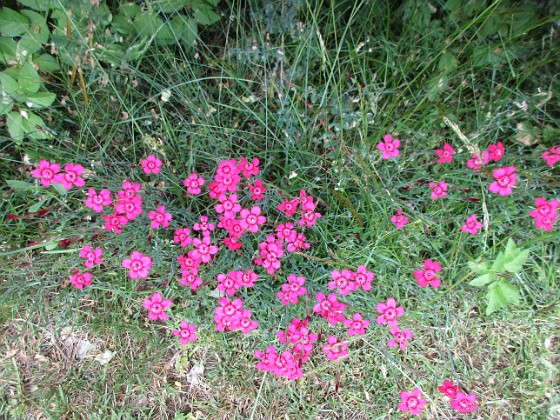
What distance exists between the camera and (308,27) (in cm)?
216

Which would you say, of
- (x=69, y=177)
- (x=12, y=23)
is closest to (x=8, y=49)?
(x=12, y=23)

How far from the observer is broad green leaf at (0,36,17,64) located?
1996 mm

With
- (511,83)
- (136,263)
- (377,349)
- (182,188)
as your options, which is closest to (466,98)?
(511,83)

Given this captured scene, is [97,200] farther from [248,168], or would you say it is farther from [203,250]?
[248,168]

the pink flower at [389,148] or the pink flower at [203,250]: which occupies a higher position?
the pink flower at [389,148]

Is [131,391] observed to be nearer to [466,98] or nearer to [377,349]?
[377,349]

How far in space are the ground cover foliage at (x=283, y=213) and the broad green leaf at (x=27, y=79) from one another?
3.6 inches

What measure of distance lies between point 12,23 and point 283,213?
58.5 inches

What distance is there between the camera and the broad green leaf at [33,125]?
2035 mm

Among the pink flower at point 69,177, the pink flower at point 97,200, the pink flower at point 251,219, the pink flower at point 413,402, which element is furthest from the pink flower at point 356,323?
the pink flower at point 69,177

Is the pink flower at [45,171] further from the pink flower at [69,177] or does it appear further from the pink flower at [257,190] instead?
the pink flower at [257,190]

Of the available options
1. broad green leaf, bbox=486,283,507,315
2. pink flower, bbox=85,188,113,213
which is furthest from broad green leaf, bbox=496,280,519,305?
pink flower, bbox=85,188,113,213

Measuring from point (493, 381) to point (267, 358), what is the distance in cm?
129

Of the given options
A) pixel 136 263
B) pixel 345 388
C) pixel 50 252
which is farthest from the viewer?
pixel 345 388
